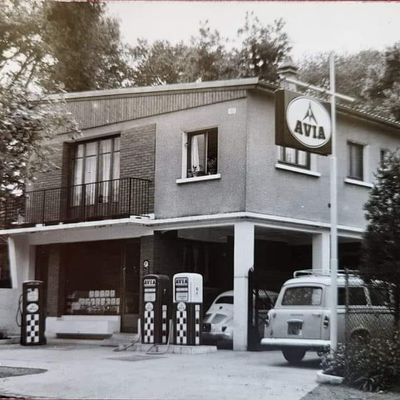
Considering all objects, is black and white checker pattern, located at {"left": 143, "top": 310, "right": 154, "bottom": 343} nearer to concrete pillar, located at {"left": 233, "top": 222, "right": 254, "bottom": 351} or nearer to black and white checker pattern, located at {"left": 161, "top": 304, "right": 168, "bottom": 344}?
black and white checker pattern, located at {"left": 161, "top": 304, "right": 168, "bottom": 344}

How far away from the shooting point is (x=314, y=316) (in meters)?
13.3

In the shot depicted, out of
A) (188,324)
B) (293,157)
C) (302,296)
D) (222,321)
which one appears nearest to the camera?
(302,296)

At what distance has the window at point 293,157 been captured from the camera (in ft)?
59.5

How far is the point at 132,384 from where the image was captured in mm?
10844

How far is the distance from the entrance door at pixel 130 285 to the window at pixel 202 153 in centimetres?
291

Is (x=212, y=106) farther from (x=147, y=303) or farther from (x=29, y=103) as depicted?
(x=29, y=103)

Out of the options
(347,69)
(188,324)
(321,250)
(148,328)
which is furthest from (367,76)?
(148,328)

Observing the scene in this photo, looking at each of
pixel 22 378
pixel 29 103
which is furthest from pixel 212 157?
pixel 22 378

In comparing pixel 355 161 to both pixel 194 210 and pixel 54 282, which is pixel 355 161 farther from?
pixel 54 282

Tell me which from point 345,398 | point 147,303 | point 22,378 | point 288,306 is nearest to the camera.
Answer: point 345,398

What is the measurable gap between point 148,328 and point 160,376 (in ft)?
15.8

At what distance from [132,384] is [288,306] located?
13.8 ft

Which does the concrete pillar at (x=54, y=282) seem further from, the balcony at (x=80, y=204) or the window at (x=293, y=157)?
the window at (x=293, y=157)

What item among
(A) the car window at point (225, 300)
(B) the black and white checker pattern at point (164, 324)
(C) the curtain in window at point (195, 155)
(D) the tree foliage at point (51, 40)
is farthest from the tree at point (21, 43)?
(A) the car window at point (225, 300)
